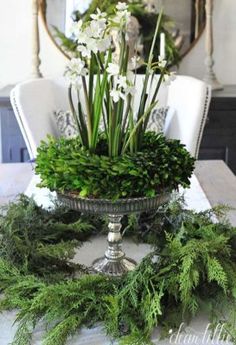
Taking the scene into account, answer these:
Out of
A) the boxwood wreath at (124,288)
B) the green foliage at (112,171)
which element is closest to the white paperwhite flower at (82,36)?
the green foliage at (112,171)

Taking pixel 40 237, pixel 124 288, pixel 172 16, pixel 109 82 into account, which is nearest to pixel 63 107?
pixel 172 16

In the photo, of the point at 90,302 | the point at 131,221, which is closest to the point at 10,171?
the point at 131,221

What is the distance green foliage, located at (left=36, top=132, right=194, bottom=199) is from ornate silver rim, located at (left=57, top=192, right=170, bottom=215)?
13mm

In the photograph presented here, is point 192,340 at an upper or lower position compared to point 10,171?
upper

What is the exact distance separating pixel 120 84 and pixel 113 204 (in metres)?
0.23

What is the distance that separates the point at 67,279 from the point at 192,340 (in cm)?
28

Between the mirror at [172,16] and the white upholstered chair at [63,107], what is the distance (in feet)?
1.74

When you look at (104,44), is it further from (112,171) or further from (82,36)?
(112,171)

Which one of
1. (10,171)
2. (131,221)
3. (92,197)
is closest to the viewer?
(92,197)

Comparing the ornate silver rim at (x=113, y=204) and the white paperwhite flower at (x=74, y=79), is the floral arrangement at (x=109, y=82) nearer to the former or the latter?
the white paperwhite flower at (x=74, y=79)

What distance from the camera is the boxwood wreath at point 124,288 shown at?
83 centimetres

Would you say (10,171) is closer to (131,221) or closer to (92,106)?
(131,221)

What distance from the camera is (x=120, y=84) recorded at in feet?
2.93

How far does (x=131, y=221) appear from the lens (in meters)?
1.23
